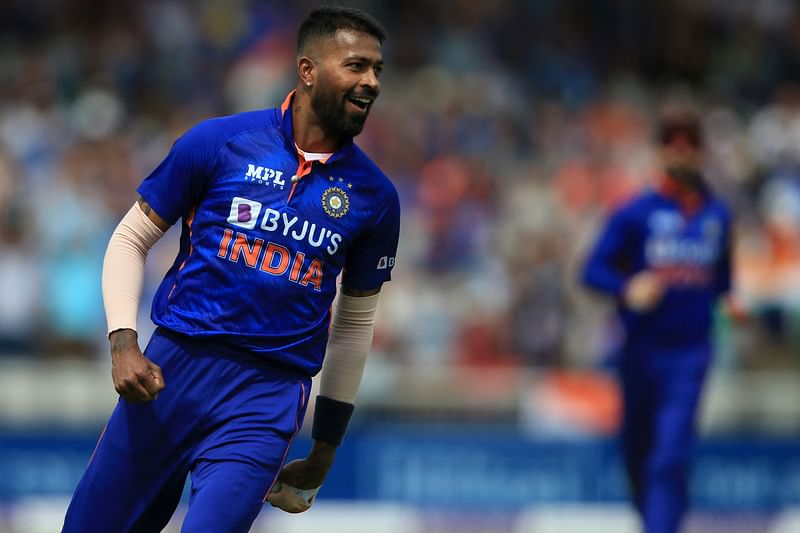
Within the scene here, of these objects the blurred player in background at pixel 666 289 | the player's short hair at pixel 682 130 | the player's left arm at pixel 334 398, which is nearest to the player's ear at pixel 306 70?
the player's left arm at pixel 334 398

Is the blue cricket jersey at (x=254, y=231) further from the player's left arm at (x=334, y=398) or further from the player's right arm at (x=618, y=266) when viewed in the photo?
the player's right arm at (x=618, y=266)

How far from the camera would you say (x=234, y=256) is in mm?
5047

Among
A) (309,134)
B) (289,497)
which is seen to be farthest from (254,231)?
(289,497)

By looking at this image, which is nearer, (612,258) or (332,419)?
(332,419)

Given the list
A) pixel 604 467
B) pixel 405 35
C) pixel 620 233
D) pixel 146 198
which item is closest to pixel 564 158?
pixel 405 35

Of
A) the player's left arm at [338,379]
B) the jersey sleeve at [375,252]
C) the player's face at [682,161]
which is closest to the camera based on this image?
the jersey sleeve at [375,252]

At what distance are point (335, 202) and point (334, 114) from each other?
318 mm

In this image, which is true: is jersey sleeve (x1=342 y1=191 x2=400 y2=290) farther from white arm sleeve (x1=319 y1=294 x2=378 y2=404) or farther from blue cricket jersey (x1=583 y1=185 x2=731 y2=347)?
blue cricket jersey (x1=583 y1=185 x2=731 y2=347)

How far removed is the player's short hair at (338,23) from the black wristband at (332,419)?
140 cm

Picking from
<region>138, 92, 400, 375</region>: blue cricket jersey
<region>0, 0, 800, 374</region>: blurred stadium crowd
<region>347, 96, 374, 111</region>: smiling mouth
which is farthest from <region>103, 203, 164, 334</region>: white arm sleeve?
<region>0, 0, 800, 374</region>: blurred stadium crowd

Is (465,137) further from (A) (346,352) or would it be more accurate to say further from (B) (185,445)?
(B) (185,445)

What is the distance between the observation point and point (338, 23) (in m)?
5.11

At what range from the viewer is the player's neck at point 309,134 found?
5.18 meters

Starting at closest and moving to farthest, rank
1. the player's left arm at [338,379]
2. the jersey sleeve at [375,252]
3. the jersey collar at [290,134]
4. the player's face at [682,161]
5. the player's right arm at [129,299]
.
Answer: the player's right arm at [129,299], the jersey collar at [290,134], the jersey sleeve at [375,252], the player's left arm at [338,379], the player's face at [682,161]
